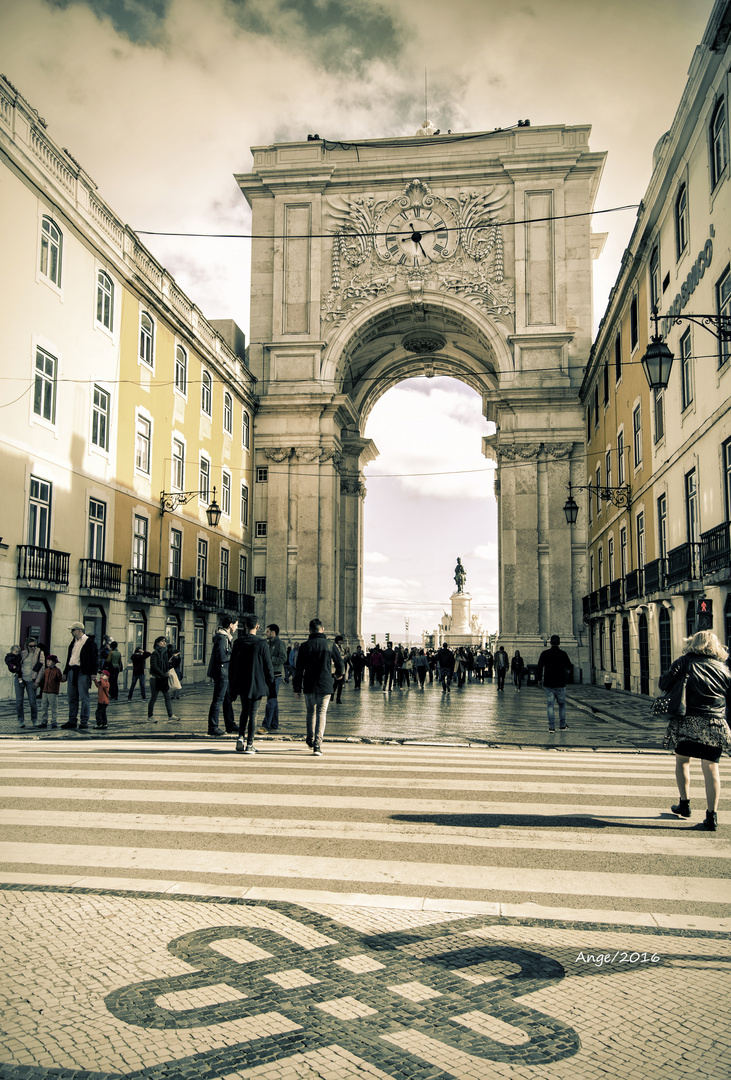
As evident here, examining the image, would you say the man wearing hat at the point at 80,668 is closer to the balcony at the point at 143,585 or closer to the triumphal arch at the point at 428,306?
the balcony at the point at 143,585

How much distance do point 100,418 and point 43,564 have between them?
5.63 metres

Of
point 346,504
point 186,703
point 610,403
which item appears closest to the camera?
point 186,703

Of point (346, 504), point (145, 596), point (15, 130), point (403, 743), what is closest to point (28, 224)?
point (15, 130)

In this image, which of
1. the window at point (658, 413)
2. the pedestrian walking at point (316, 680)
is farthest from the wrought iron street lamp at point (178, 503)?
the pedestrian walking at point (316, 680)

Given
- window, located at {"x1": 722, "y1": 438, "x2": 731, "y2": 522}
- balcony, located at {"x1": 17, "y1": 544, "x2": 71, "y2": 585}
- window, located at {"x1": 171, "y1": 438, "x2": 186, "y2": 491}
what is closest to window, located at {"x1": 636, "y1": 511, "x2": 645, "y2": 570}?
window, located at {"x1": 722, "y1": 438, "x2": 731, "y2": 522}

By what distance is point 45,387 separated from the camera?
838 inches

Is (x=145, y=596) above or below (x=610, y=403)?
below

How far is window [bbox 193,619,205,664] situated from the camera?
3291 cm

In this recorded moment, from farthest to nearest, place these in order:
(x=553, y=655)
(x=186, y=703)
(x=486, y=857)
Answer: (x=186, y=703) → (x=553, y=655) → (x=486, y=857)

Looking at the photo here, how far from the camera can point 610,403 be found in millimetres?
31188

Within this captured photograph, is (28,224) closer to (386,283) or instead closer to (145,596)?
(145,596)

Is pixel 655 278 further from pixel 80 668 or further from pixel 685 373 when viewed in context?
pixel 80 668

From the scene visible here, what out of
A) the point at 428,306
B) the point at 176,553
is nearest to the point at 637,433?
the point at 176,553

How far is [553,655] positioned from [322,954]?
470 inches
